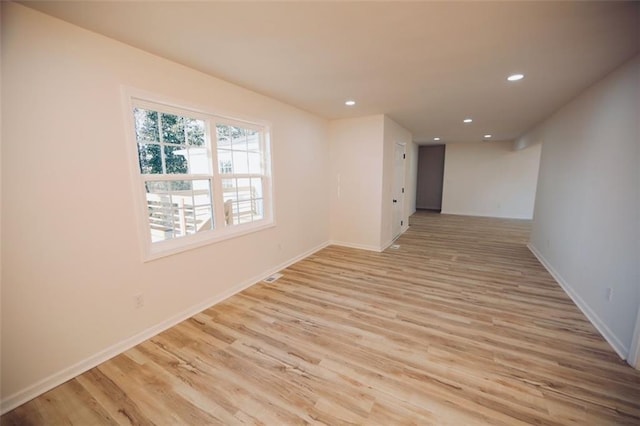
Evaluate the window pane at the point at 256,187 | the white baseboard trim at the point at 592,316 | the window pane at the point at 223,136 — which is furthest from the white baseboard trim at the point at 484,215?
the window pane at the point at 223,136

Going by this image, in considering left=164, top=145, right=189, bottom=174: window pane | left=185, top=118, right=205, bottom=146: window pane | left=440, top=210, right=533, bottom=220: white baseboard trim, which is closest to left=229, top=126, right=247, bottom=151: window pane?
left=185, top=118, right=205, bottom=146: window pane

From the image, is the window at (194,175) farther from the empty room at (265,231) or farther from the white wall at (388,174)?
the white wall at (388,174)

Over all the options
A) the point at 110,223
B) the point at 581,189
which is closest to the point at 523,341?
the point at 581,189

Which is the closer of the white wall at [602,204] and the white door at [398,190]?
the white wall at [602,204]

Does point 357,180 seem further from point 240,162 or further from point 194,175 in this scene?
point 194,175

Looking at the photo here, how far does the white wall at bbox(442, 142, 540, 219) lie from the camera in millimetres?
7922

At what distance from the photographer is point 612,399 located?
1632 millimetres

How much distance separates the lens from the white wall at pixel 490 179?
312 inches

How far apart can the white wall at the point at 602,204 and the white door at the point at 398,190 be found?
8.08ft

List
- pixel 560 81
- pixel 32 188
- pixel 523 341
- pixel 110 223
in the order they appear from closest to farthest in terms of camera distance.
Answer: pixel 32 188, pixel 110 223, pixel 523 341, pixel 560 81

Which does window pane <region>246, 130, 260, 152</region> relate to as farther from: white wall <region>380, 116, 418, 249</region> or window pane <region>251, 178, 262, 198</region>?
white wall <region>380, 116, 418, 249</region>

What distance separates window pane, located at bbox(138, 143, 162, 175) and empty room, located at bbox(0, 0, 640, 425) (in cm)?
1

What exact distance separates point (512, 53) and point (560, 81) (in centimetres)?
119

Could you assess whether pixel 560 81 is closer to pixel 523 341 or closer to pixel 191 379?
pixel 523 341
